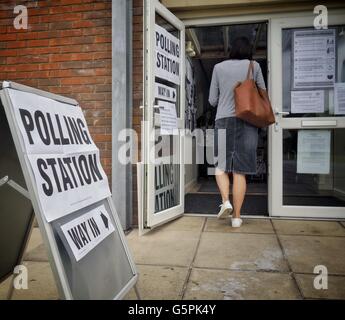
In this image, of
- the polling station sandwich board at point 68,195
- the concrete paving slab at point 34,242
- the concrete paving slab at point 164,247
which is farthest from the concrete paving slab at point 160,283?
the concrete paving slab at point 34,242

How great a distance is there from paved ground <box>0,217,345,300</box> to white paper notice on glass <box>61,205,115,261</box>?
0.61m

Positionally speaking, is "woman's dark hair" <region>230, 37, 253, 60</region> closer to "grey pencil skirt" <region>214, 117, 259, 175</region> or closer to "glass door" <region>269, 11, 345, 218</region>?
"glass door" <region>269, 11, 345, 218</region>

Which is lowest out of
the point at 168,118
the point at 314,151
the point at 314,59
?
the point at 314,151

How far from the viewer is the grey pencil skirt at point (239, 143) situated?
3.34 metres

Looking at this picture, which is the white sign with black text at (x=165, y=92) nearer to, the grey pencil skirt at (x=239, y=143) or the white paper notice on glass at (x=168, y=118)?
Result: the white paper notice on glass at (x=168, y=118)

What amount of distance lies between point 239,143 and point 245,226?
877 millimetres

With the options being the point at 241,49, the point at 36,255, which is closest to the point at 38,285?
the point at 36,255

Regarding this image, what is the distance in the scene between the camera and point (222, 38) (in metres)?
6.38

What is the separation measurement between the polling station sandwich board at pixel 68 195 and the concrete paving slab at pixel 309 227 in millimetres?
2061

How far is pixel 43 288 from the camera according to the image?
2.09m

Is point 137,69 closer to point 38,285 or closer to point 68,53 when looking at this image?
point 68,53
